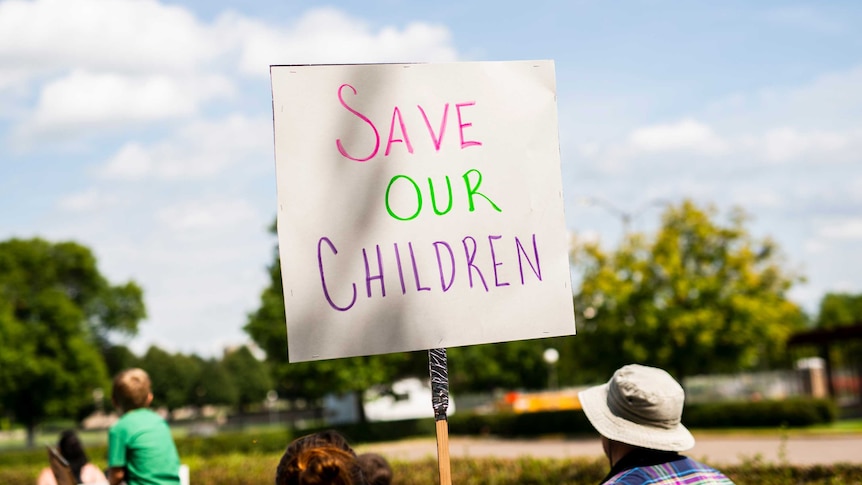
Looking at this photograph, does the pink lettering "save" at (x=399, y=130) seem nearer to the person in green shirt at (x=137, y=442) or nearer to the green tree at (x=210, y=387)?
the person in green shirt at (x=137, y=442)

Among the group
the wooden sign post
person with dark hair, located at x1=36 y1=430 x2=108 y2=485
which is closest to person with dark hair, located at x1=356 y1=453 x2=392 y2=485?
the wooden sign post

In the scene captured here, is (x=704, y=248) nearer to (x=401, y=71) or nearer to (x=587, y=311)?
(x=587, y=311)

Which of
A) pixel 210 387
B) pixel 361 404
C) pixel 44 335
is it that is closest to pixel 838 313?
pixel 210 387

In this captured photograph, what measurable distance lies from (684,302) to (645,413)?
3110 centimetres

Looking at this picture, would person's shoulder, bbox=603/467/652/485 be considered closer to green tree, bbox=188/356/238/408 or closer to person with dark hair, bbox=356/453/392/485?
person with dark hair, bbox=356/453/392/485

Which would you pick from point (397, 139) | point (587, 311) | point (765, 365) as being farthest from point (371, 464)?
point (765, 365)

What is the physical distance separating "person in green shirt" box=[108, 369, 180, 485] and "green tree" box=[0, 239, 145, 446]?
54.2 meters

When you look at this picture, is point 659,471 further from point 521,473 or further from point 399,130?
point 521,473

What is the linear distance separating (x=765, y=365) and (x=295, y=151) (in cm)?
8946

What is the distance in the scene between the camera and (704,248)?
33.8m

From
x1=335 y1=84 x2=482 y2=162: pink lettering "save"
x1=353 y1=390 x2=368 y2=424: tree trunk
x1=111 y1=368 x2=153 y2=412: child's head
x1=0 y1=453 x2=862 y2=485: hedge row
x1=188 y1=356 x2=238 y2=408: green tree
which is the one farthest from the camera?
x1=188 y1=356 x2=238 y2=408: green tree

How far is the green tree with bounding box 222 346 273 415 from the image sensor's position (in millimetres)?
105562

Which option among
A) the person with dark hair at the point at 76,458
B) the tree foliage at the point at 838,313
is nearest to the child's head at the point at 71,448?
the person with dark hair at the point at 76,458

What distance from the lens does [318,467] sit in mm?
2637
